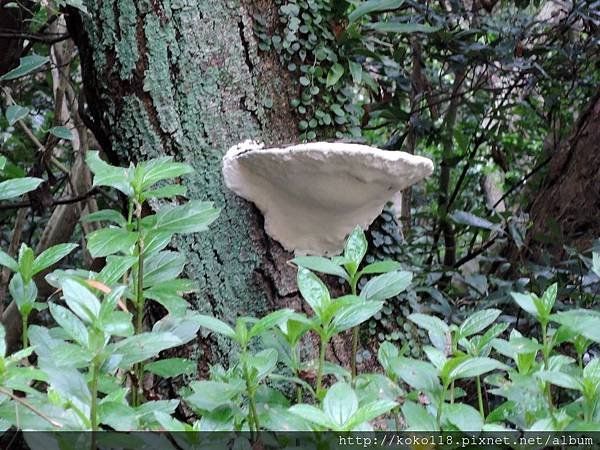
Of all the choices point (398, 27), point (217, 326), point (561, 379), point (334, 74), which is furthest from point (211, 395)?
point (398, 27)

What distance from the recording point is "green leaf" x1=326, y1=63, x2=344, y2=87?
1.39 meters

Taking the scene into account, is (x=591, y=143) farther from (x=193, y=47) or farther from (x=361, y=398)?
(x=361, y=398)

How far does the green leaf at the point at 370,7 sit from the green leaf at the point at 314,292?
83cm

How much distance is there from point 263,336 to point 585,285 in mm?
1334

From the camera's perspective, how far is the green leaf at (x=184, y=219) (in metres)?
0.72

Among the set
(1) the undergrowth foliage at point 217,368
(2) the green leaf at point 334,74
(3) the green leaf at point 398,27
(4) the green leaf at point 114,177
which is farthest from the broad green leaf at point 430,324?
(3) the green leaf at point 398,27

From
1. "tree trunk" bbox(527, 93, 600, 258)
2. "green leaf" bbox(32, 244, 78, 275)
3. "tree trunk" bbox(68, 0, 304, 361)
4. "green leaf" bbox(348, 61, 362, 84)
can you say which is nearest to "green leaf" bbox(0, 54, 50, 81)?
"tree trunk" bbox(68, 0, 304, 361)

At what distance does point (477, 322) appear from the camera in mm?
763

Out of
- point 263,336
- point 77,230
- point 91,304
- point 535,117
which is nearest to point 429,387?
point 263,336

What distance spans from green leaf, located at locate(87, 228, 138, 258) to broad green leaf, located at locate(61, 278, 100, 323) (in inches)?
4.6

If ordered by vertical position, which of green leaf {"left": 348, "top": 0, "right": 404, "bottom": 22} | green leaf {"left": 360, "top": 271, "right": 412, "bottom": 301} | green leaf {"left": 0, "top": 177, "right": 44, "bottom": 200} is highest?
green leaf {"left": 348, "top": 0, "right": 404, "bottom": 22}

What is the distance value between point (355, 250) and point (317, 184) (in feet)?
1.41

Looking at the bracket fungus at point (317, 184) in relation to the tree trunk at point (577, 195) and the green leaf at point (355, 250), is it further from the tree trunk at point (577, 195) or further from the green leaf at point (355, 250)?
the tree trunk at point (577, 195)

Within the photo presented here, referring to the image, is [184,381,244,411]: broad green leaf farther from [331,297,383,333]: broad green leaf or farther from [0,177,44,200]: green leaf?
[0,177,44,200]: green leaf
